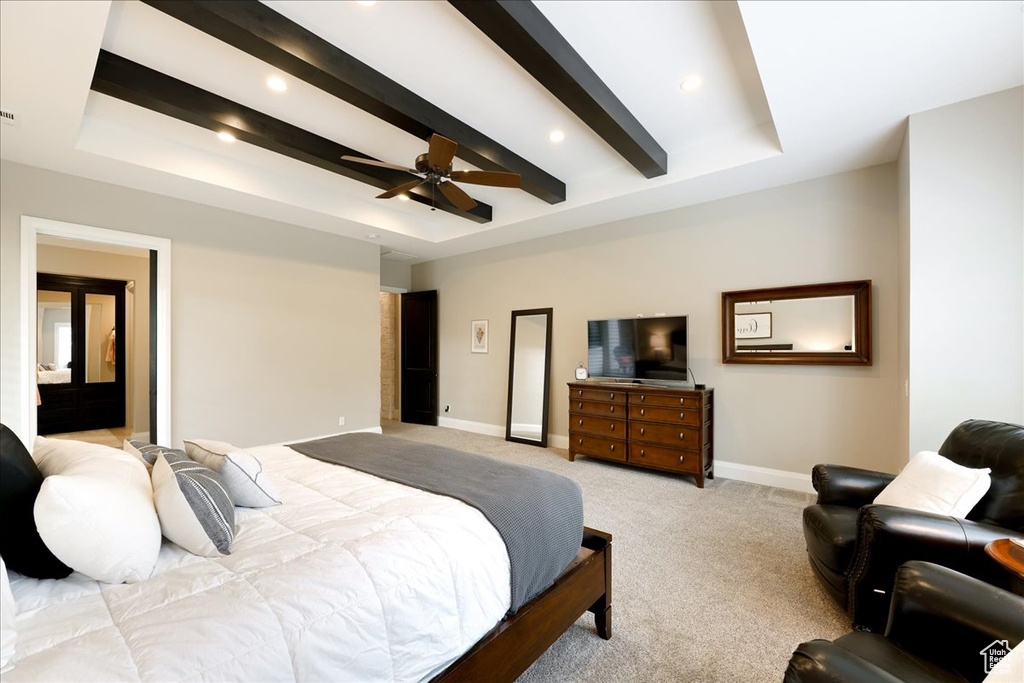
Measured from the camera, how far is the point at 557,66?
2.50m

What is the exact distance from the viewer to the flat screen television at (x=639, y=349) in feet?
14.3

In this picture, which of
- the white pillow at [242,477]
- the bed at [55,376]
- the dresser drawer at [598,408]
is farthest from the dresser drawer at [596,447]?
the bed at [55,376]

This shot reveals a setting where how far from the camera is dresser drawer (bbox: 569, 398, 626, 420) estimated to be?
4500 mm

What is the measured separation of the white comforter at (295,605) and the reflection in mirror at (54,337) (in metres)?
6.88

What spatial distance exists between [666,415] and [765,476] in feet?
3.51

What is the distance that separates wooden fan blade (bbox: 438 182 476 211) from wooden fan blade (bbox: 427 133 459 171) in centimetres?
30

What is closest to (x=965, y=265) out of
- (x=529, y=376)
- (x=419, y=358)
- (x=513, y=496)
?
(x=513, y=496)

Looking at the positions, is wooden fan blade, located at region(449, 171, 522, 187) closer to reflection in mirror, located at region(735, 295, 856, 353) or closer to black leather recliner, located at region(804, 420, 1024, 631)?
reflection in mirror, located at region(735, 295, 856, 353)

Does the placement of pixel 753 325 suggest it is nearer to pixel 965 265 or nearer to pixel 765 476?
pixel 765 476

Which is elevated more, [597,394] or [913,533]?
[597,394]

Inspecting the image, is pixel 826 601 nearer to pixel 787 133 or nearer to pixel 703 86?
pixel 787 133

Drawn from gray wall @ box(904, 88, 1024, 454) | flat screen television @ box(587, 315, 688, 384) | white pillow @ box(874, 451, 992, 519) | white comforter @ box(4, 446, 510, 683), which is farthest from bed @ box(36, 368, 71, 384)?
gray wall @ box(904, 88, 1024, 454)

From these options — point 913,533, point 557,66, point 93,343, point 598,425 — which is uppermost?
point 557,66

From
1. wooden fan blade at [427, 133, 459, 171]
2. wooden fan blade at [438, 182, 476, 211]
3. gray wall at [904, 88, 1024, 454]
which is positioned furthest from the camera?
wooden fan blade at [438, 182, 476, 211]
